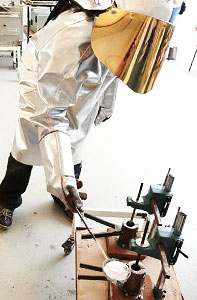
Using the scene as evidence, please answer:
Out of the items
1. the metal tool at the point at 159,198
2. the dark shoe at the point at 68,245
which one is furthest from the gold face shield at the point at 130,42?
the dark shoe at the point at 68,245

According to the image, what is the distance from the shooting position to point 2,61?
4.29 meters

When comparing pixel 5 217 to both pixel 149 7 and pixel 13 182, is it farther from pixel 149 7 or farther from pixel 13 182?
pixel 149 7

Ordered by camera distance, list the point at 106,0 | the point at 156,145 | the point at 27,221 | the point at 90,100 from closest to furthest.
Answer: the point at 106,0, the point at 90,100, the point at 27,221, the point at 156,145

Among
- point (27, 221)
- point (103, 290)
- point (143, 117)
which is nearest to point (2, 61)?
point (143, 117)

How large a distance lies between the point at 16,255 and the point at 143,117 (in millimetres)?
2120

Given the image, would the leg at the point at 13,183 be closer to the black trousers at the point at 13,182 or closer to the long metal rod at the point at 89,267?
the black trousers at the point at 13,182

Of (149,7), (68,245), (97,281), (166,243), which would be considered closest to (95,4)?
(149,7)

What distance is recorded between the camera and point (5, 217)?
1.73 m

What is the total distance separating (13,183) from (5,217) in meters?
0.20

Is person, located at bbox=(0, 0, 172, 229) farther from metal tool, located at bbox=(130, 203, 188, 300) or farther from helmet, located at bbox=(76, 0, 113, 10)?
metal tool, located at bbox=(130, 203, 188, 300)

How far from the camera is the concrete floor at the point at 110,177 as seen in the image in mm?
1543

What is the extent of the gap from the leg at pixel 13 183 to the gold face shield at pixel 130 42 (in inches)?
29.9

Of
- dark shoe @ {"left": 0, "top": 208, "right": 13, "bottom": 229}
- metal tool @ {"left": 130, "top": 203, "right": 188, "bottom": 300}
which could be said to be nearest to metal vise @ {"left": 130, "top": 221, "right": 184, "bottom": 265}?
metal tool @ {"left": 130, "top": 203, "right": 188, "bottom": 300}

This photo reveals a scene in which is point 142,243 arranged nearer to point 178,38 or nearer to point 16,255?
point 16,255
